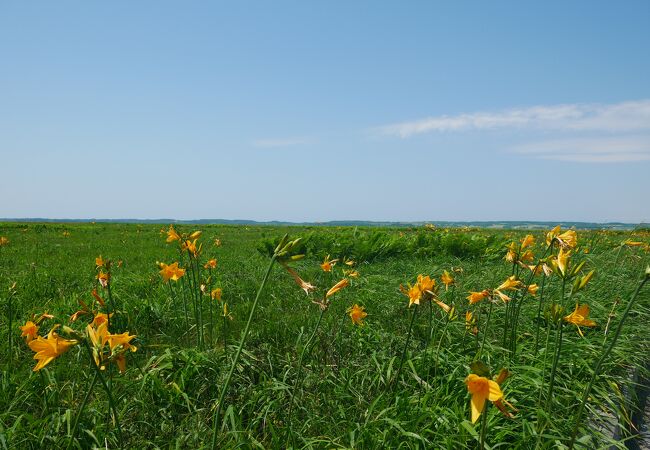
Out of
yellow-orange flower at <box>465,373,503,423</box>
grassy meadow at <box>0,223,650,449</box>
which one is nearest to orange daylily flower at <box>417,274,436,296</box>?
grassy meadow at <box>0,223,650,449</box>

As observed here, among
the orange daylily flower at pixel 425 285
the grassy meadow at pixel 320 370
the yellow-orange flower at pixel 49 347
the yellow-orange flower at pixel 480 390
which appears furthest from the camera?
the orange daylily flower at pixel 425 285

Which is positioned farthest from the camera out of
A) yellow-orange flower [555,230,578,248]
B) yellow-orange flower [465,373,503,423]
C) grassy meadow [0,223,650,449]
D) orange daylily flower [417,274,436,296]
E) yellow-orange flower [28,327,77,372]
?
yellow-orange flower [555,230,578,248]

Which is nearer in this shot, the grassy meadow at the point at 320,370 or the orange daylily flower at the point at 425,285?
the grassy meadow at the point at 320,370

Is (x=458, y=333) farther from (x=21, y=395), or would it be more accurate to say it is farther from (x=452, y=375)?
(x=21, y=395)

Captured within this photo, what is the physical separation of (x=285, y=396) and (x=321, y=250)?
5.31m

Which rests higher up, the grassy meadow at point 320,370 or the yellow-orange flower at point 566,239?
the yellow-orange flower at point 566,239

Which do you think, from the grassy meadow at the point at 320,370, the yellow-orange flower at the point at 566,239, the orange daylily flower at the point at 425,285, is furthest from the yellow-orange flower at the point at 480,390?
the yellow-orange flower at the point at 566,239

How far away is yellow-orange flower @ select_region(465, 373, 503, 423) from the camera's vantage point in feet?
3.43

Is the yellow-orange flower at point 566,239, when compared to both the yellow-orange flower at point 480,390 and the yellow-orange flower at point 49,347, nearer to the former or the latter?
the yellow-orange flower at point 480,390

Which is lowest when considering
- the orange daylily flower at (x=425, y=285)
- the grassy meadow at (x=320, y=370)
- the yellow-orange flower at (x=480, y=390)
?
the grassy meadow at (x=320, y=370)

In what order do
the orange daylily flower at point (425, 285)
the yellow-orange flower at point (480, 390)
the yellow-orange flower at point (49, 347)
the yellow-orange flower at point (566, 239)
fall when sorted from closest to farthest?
the yellow-orange flower at point (480, 390)
the yellow-orange flower at point (49, 347)
the orange daylily flower at point (425, 285)
the yellow-orange flower at point (566, 239)

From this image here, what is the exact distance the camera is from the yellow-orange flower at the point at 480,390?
1045 mm

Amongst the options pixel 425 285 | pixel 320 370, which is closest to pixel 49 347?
pixel 425 285

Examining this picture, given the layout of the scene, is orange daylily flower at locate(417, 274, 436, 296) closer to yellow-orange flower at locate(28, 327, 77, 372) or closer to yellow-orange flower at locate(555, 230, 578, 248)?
yellow-orange flower at locate(555, 230, 578, 248)
